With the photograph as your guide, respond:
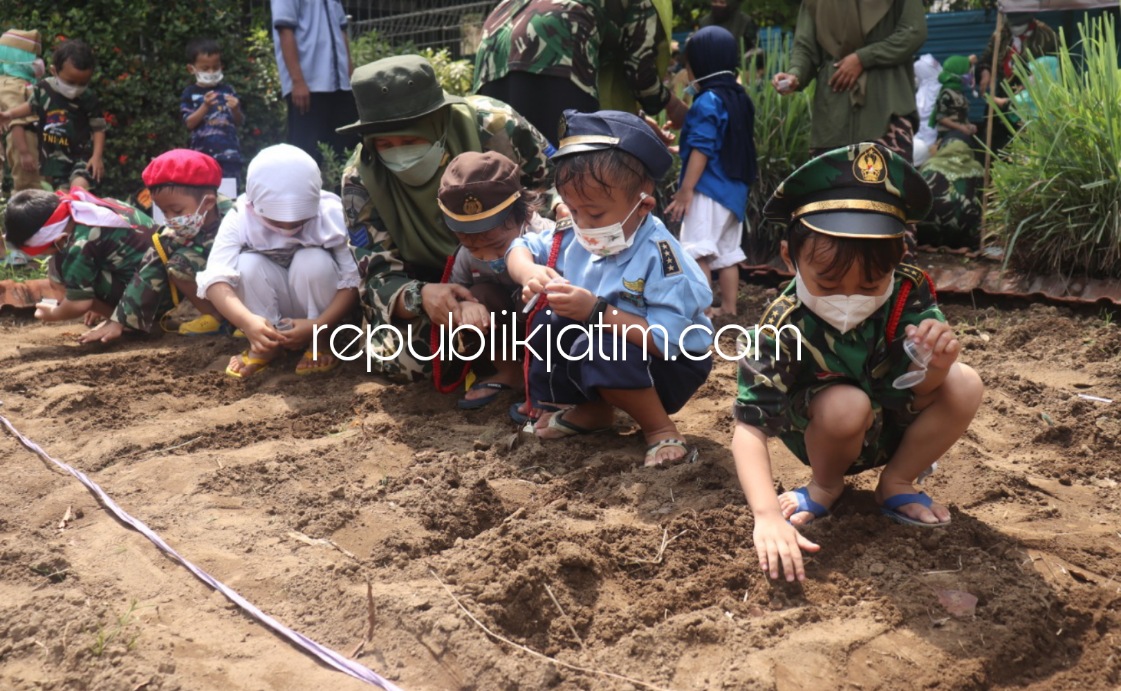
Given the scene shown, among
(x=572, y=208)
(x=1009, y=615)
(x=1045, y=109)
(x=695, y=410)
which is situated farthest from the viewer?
(x=1045, y=109)

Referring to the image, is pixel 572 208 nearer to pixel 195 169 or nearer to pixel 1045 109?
pixel 195 169

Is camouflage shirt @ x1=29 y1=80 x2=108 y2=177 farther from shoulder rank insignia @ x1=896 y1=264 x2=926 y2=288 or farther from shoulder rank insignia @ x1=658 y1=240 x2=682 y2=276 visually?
shoulder rank insignia @ x1=896 y1=264 x2=926 y2=288

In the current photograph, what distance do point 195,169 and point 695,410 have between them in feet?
8.61

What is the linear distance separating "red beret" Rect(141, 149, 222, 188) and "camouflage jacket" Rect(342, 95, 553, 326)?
1.09 m

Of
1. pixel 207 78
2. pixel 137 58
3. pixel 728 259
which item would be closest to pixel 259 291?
pixel 728 259

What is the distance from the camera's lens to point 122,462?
3328 millimetres

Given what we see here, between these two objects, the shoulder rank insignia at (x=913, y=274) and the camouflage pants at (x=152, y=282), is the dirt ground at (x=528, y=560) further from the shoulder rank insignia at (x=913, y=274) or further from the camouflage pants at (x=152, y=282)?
the camouflage pants at (x=152, y=282)

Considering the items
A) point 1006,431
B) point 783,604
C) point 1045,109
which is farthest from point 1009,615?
point 1045,109

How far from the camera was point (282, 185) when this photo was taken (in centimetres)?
420

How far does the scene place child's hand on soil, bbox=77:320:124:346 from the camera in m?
4.95

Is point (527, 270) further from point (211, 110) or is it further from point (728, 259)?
point (211, 110)

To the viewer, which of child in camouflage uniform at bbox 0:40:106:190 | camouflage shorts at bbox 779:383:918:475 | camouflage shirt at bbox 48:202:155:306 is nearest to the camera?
camouflage shorts at bbox 779:383:918:475

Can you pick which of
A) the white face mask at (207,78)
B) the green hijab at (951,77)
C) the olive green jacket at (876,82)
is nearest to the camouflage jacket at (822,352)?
the olive green jacket at (876,82)

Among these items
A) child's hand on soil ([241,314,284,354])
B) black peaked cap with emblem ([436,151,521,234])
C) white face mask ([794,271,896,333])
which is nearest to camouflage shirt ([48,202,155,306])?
child's hand on soil ([241,314,284,354])
